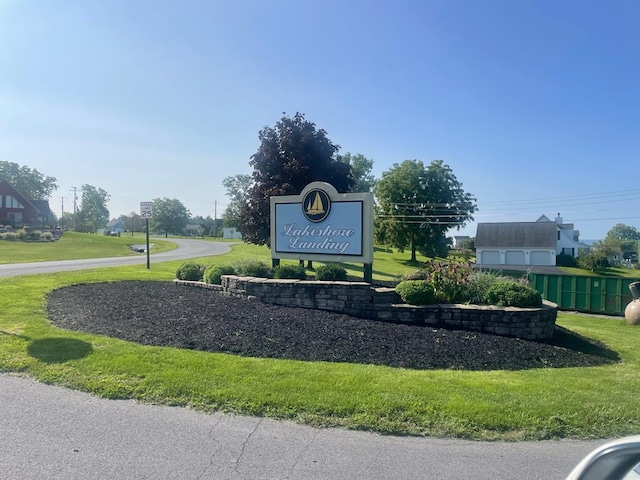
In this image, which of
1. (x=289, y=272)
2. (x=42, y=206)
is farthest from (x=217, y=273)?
(x=42, y=206)

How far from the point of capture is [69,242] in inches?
1892

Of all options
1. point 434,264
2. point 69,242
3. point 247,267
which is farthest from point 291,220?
point 69,242

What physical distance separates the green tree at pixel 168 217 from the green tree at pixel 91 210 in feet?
49.3

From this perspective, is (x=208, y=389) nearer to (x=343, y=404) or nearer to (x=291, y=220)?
(x=343, y=404)

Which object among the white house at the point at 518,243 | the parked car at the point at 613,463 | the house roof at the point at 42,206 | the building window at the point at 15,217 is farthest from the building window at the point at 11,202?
the parked car at the point at 613,463

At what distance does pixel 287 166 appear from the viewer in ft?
72.0

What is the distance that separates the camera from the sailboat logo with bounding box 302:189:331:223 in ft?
35.6

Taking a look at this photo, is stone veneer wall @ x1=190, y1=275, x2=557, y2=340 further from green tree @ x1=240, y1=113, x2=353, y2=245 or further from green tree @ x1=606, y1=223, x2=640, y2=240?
green tree @ x1=606, y1=223, x2=640, y2=240

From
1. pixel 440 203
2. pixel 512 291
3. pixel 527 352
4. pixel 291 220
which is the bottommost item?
pixel 527 352

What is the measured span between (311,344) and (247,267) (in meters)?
5.17

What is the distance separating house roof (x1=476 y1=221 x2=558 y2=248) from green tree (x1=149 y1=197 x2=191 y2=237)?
3418 inches

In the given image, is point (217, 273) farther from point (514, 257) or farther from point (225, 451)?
point (514, 257)

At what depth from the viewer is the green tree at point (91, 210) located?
9938 cm

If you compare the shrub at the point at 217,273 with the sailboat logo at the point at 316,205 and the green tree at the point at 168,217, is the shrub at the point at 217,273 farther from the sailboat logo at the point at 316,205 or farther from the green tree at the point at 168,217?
the green tree at the point at 168,217
